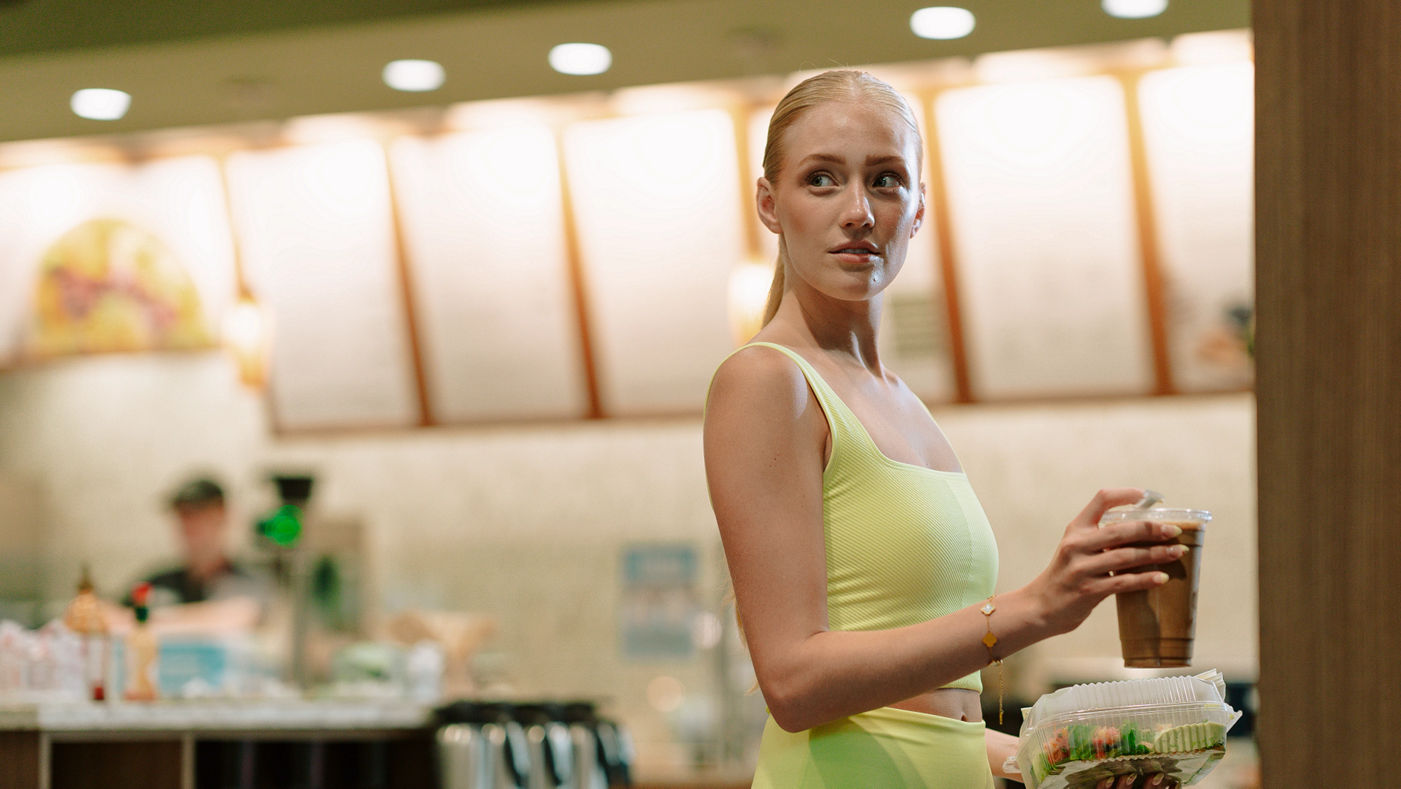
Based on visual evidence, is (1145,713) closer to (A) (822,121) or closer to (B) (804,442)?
(B) (804,442)

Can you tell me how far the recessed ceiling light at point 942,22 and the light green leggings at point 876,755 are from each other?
372 cm

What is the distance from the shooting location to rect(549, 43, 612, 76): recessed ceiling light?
5.00 meters

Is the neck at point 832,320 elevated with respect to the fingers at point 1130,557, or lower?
elevated

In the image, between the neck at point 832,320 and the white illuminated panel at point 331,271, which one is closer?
the neck at point 832,320

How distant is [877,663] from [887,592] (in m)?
0.12

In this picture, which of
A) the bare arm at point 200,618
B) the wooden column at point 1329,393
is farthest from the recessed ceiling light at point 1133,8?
the wooden column at point 1329,393

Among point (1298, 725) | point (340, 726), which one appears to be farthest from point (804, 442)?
point (340, 726)

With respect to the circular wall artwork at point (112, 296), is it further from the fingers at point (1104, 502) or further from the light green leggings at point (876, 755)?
the fingers at point (1104, 502)

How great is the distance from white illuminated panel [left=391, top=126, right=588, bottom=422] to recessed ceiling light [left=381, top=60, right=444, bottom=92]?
1.83 feet

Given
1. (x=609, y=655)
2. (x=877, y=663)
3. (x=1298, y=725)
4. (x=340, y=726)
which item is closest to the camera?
(x=1298, y=725)

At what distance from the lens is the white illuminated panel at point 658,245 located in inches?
227

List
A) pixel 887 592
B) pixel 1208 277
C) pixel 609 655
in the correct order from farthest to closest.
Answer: pixel 609 655 < pixel 1208 277 < pixel 887 592

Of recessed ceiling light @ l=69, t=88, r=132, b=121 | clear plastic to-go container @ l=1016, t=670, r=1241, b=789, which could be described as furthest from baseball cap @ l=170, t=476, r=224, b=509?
clear plastic to-go container @ l=1016, t=670, r=1241, b=789

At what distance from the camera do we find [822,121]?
130 centimetres
